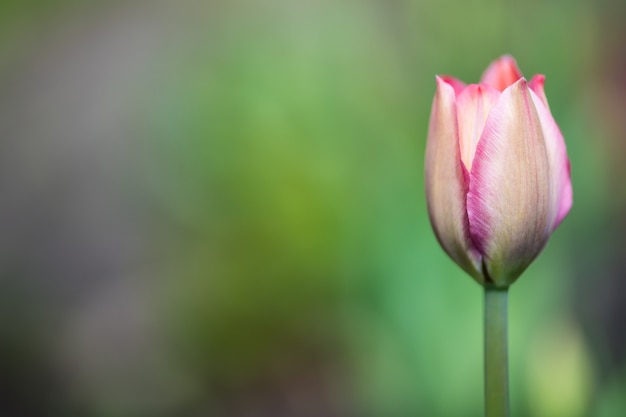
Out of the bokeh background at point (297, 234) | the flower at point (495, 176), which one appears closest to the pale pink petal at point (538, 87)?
the flower at point (495, 176)

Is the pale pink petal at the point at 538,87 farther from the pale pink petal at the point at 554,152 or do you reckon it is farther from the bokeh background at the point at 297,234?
the bokeh background at the point at 297,234

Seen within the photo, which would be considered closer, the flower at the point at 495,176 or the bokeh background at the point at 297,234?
the flower at the point at 495,176

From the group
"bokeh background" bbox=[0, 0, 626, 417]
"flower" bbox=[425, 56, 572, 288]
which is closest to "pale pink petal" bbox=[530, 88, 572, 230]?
"flower" bbox=[425, 56, 572, 288]

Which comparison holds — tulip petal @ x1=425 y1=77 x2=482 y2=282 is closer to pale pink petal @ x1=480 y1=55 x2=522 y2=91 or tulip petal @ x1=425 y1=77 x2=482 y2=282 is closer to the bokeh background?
pale pink petal @ x1=480 y1=55 x2=522 y2=91

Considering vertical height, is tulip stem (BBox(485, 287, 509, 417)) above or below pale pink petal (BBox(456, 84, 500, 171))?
below

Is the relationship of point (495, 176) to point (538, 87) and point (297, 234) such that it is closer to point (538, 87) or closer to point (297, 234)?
point (538, 87)

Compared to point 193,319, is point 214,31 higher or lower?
higher

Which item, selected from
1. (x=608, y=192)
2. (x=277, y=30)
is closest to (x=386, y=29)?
(x=277, y=30)

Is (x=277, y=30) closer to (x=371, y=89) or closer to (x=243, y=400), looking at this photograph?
(x=371, y=89)
